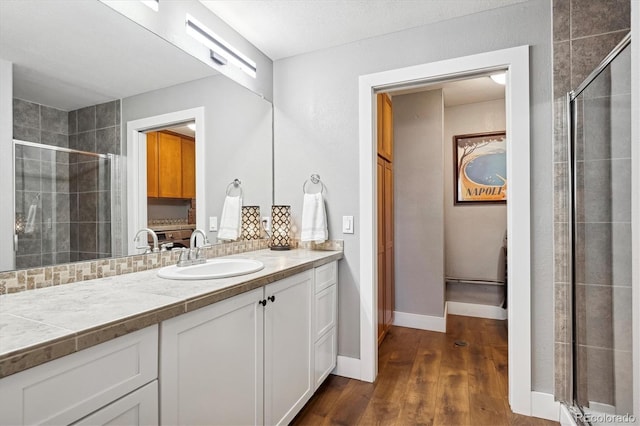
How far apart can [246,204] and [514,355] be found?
6.32ft

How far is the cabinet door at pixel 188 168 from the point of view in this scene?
1.91 m

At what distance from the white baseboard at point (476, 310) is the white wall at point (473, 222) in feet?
1.03

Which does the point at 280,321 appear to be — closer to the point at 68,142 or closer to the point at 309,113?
the point at 68,142

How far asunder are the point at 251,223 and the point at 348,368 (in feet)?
4.06

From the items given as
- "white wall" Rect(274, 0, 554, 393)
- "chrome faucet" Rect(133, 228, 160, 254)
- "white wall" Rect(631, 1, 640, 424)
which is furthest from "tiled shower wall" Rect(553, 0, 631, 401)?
"chrome faucet" Rect(133, 228, 160, 254)

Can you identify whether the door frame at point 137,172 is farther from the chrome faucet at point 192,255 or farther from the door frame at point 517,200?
the door frame at point 517,200

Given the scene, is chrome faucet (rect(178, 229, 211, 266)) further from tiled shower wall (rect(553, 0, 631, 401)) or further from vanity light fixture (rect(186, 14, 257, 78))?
tiled shower wall (rect(553, 0, 631, 401))

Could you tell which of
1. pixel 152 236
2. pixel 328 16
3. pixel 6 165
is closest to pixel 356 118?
pixel 328 16

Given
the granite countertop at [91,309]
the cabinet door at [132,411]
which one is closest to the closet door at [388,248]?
the granite countertop at [91,309]

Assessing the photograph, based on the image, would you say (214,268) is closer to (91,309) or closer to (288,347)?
(288,347)

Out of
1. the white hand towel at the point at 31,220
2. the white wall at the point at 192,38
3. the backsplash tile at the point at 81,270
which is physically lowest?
the backsplash tile at the point at 81,270

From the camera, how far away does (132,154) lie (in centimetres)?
158

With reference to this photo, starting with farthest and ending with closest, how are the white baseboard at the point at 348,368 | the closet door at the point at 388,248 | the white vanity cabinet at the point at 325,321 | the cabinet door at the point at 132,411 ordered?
1. the closet door at the point at 388,248
2. the white baseboard at the point at 348,368
3. the white vanity cabinet at the point at 325,321
4. the cabinet door at the point at 132,411

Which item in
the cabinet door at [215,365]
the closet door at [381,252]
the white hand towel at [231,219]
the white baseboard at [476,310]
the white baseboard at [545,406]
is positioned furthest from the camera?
the white baseboard at [476,310]
